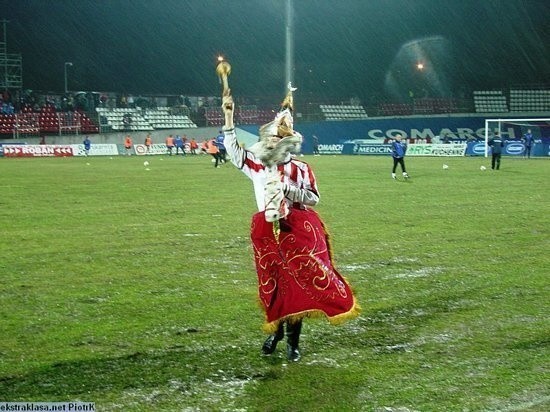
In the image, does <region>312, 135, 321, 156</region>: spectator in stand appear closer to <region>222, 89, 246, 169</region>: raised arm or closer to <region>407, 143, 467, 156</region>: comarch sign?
<region>407, 143, 467, 156</region>: comarch sign

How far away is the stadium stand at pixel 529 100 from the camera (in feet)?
183

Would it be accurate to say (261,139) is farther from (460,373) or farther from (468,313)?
(468,313)

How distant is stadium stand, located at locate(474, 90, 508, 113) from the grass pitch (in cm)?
4354

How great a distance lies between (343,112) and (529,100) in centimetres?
1451

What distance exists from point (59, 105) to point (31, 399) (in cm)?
5195

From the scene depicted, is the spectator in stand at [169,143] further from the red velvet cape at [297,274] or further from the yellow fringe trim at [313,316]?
A: the yellow fringe trim at [313,316]

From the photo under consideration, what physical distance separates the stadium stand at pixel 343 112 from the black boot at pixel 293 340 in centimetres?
5518

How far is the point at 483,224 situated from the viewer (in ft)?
46.8

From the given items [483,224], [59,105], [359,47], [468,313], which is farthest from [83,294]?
[359,47]

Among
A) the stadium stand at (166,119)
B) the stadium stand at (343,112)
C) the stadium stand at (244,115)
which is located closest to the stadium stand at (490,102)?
the stadium stand at (343,112)

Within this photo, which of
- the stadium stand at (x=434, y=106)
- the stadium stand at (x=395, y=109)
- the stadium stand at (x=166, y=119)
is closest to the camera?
the stadium stand at (x=166, y=119)

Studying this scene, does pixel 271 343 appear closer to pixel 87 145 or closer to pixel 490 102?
pixel 87 145

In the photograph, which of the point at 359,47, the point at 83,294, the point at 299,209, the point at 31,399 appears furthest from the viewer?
the point at 359,47

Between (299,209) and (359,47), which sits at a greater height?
(359,47)
